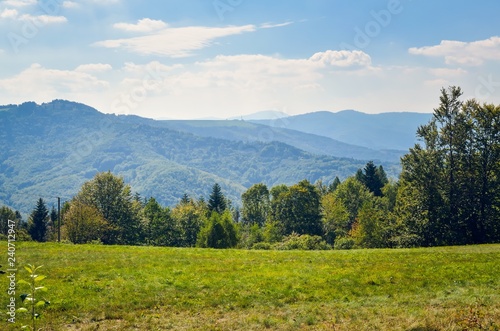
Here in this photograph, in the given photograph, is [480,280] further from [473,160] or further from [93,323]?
[473,160]

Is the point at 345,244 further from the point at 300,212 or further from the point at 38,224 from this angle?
the point at 38,224

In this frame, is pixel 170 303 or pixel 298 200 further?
pixel 298 200

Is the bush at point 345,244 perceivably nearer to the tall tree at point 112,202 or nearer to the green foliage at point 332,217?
the green foliage at point 332,217

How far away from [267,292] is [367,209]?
60671 millimetres

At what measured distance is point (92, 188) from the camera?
286 ft

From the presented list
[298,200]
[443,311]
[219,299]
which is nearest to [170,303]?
[219,299]

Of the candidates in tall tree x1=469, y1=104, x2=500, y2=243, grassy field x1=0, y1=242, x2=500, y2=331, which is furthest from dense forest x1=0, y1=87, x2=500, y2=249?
grassy field x1=0, y1=242, x2=500, y2=331

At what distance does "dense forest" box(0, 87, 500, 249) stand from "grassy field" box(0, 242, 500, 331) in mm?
25903

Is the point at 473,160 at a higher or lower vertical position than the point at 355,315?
higher

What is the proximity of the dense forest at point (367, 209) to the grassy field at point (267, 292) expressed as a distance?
2590cm

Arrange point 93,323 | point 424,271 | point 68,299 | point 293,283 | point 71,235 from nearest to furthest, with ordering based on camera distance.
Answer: point 93,323, point 68,299, point 293,283, point 424,271, point 71,235

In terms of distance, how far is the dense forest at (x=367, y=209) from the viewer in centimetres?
5466

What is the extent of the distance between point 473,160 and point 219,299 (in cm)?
4631

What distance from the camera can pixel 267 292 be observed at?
21719mm
